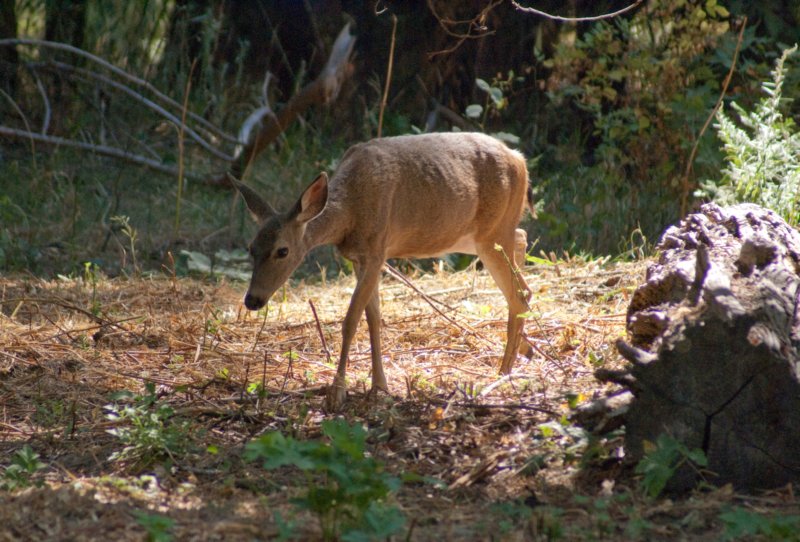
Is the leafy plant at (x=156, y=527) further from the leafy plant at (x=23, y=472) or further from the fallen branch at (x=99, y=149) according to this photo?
the fallen branch at (x=99, y=149)

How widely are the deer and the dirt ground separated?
359 millimetres

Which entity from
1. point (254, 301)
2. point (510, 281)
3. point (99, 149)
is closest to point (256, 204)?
point (254, 301)

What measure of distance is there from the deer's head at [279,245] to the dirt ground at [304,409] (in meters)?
0.42

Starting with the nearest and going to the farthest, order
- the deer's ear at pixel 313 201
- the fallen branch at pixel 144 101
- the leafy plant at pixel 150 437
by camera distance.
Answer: the leafy plant at pixel 150 437, the deer's ear at pixel 313 201, the fallen branch at pixel 144 101

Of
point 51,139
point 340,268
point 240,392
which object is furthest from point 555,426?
point 51,139

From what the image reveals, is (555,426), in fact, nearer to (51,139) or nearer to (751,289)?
(751,289)

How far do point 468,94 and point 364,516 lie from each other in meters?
8.85

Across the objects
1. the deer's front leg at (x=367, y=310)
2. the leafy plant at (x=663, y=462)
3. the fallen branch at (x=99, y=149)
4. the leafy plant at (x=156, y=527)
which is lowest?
the fallen branch at (x=99, y=149)

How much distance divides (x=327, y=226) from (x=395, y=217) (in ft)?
1.40

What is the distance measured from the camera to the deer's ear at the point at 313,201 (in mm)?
5266

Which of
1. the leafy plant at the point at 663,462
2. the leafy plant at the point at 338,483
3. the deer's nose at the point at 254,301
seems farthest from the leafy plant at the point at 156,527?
the deer's nose at the point at 254,301

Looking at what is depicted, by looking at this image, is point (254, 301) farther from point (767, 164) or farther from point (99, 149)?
point (99, 149)

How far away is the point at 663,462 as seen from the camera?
138 inches

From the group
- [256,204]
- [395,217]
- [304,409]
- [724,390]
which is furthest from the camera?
[395,217]
